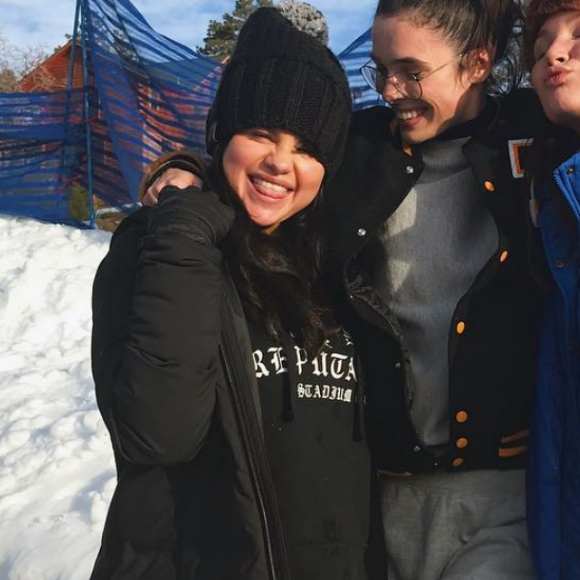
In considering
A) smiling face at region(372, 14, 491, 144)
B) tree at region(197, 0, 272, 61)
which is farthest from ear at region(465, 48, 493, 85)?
tree at region(197, 0, 272, 61)

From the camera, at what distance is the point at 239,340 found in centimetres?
170

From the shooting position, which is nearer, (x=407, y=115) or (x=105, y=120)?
(x=407, y=115)

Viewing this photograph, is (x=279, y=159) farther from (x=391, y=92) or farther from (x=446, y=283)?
(x=446, y=283)

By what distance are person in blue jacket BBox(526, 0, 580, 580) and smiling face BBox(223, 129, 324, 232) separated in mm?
601

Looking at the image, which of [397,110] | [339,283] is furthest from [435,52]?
[339,283]

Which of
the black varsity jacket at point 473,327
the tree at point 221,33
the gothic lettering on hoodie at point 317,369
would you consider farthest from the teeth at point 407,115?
the tree at point 221,33

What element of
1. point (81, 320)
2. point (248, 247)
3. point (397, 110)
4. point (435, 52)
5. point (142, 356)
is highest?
point (435, 52)

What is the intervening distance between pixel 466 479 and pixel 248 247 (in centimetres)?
86

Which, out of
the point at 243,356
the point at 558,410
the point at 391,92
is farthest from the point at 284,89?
the point at 558,410

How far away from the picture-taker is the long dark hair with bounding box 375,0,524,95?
77.8 inches

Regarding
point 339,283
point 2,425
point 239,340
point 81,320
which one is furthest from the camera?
point 81,320

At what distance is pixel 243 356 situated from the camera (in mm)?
1698

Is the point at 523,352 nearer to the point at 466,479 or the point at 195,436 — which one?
the point at 466,479

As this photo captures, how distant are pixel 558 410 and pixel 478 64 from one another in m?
0.94
